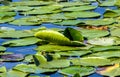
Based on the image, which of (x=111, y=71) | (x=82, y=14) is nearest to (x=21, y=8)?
(x=82, y=14)

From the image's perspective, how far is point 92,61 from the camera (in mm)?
2020

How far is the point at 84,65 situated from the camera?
6.49 ft

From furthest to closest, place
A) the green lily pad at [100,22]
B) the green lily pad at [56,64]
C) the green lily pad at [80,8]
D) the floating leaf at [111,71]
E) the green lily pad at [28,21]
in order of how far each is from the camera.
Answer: the green lily pad at [80,8], the green lily pad at [28,21], the green lily pad at [100,22], the green lily pad at [56,64], the floating leaf at [111,71]

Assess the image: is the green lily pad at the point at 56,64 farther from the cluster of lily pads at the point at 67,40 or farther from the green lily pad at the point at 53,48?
the green lily pad at the point at 53,48

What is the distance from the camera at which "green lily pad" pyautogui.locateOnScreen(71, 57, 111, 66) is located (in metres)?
1.99

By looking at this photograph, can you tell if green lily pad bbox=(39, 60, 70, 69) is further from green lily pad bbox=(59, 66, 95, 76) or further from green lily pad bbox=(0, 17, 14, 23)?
green lily pad bbox=(0, 17, 14, 23)

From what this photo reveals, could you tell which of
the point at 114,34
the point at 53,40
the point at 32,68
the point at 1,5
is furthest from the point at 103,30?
the point at 1,5

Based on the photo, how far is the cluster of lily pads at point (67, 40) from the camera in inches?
77.0

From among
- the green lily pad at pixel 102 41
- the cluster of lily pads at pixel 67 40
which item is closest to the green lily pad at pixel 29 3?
the cluster of lily pads at pixel 67 40

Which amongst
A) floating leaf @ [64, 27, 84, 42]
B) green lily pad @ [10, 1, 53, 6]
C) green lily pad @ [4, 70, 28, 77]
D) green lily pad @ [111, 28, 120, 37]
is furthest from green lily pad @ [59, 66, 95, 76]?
green lily pad @ [10, 1, 53, 6]

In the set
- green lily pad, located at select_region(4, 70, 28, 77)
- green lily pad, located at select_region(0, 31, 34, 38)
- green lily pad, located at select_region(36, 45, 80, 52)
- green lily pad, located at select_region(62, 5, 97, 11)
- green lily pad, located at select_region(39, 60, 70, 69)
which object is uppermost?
green lily pad, located at select_region(62, 5, 97, 11)

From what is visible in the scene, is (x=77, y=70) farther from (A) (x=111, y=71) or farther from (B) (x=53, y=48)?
(B) (x=53, y=48)

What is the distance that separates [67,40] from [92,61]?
323 mm

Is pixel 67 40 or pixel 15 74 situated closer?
pixel 15 74
